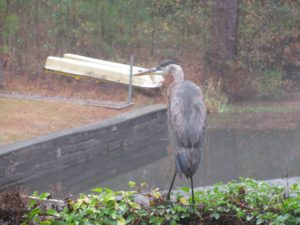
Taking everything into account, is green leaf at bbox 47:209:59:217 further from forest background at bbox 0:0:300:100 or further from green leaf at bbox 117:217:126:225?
forest background at bbox 0:0:300:100

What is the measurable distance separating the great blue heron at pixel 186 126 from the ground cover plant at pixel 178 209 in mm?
161

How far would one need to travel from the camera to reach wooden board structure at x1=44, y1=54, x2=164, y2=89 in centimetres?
1549

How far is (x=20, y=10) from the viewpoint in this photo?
1856 cm

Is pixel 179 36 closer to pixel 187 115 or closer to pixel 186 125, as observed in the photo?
pixel 187 115

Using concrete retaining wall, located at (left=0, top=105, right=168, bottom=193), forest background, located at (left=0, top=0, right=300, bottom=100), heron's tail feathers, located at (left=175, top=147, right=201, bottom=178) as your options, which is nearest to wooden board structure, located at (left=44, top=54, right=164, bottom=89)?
forest background, located at (left=0, top=0, right=300, bottom=100)

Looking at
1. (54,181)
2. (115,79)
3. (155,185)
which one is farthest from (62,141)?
(115,79)

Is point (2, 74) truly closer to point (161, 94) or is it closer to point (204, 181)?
point (161, 94)

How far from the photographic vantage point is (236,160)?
11.8m

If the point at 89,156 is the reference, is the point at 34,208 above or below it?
above

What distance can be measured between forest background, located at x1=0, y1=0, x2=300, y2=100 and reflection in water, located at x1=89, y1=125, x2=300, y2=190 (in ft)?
11.7

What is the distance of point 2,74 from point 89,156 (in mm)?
4783

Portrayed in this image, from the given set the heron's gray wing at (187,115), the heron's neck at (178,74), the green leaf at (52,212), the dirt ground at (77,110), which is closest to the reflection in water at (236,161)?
the dirt ground at (77,110)

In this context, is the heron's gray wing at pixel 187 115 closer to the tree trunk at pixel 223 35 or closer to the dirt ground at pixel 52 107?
the dirt ground at pixel 52 107

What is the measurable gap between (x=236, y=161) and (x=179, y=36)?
783 centimetres
